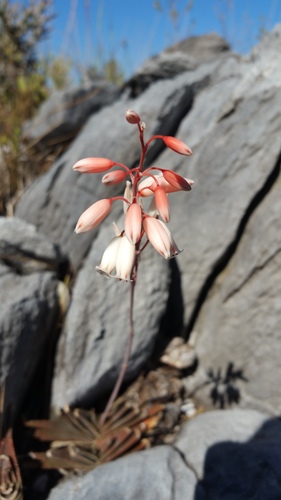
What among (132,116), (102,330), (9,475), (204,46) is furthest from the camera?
(204,46)

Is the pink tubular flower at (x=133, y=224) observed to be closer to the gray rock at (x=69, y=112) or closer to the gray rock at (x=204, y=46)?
the gray rock at (x=69, y=112)

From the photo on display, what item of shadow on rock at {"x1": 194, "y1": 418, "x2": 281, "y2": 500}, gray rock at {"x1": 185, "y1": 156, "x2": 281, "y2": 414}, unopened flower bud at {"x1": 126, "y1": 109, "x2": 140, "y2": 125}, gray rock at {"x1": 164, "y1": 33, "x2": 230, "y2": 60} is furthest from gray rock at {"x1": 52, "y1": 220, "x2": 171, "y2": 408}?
gray rock at {"x1": 164, "y1": 33, "x2": 230, "y2": 60}

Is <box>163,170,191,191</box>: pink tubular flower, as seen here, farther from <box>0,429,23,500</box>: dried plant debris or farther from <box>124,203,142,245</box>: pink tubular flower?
<box>0,429,23,500</box>: dried plant debris

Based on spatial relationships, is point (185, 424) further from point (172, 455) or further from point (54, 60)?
point (54, 60)

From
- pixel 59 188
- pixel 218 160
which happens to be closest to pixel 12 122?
pixel 59 188

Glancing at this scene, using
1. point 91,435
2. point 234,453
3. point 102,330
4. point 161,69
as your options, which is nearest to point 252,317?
point 234,453

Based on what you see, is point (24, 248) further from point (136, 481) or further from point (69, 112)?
point (69, 112)
